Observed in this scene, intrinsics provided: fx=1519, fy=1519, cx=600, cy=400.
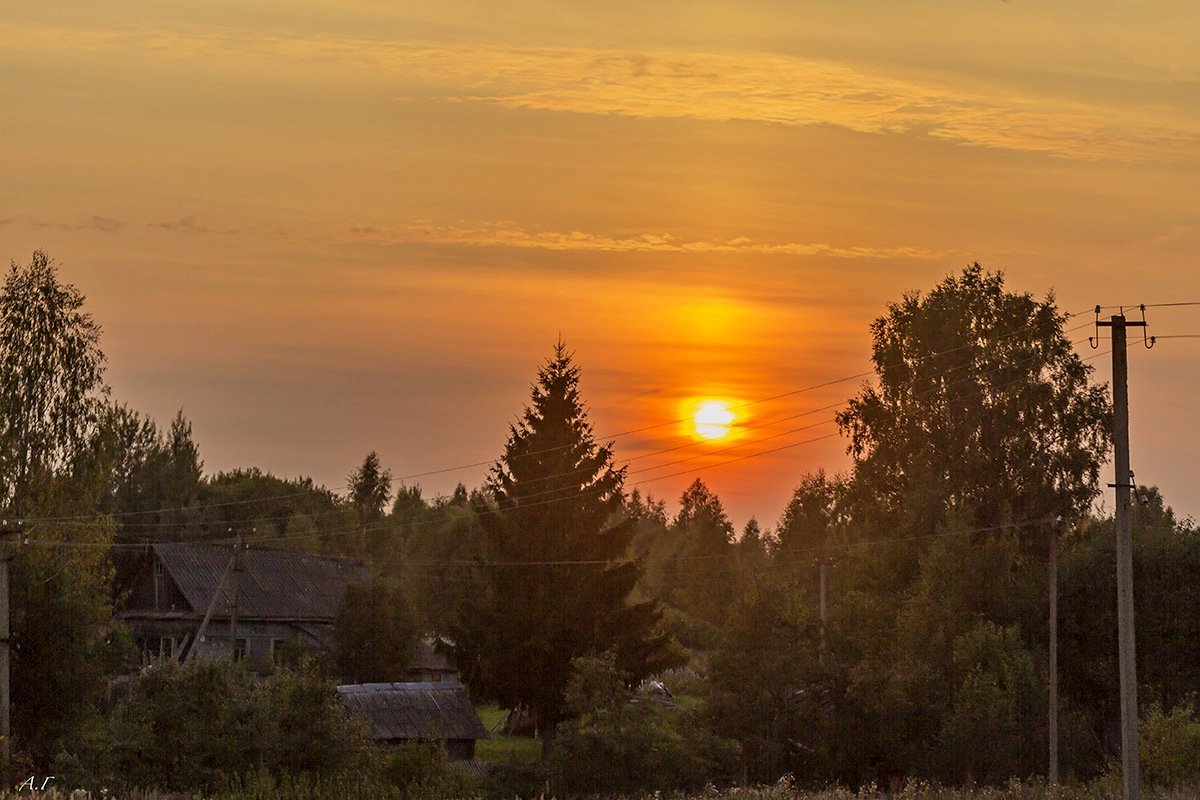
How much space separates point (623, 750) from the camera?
43250mm

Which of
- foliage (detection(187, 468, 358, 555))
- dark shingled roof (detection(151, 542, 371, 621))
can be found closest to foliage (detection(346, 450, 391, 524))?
foliage (detection(187, 468, 358, 555))

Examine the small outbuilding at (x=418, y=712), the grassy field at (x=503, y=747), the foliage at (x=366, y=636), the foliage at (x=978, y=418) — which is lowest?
the grassy field at (x=503, y=747)

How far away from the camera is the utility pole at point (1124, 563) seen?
30.2 meters

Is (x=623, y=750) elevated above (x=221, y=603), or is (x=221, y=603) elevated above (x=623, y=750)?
(x=221, y=603)

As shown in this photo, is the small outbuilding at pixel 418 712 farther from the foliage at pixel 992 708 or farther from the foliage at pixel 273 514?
the foliage at pixel 273 514

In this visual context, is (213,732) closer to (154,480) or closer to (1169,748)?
(1169,748)

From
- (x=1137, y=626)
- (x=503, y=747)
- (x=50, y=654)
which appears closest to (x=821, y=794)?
(x=50, y=654)

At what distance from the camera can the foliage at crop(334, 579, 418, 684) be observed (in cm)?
6781

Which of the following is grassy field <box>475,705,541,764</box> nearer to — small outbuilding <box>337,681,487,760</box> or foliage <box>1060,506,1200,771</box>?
small outbuilding <box>337,681,487,760</box>

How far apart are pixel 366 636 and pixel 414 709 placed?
1219 centimetres

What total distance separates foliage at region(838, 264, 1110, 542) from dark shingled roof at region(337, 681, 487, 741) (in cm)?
1998

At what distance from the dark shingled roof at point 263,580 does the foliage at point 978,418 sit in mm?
25324

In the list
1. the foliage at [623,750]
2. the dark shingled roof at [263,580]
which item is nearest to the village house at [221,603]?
the dark shingled roof at [263,580]

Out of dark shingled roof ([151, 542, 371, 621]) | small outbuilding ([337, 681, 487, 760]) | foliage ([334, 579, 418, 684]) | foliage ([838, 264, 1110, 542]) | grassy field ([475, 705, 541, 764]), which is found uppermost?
foliage ([838, 264, 1110, 542])
